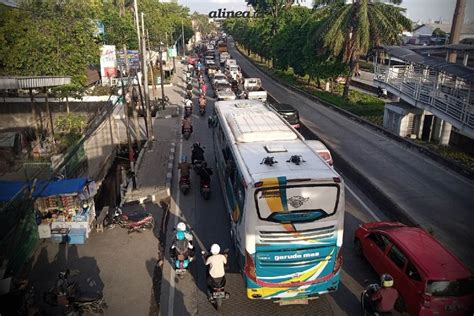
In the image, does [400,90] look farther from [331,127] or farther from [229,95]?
[229,95]

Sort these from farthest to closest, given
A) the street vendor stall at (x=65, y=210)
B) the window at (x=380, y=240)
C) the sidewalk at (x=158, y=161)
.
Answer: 1. the sidewalk at (x=158, y=161)
2. the street vendor stall at (x=65, y=210)
3. the window at (x=380, y=240)

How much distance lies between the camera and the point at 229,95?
1226 inches

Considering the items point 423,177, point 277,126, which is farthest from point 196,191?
point 423,177

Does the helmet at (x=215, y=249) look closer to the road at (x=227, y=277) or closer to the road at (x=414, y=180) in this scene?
the road at (x=227, y=277)

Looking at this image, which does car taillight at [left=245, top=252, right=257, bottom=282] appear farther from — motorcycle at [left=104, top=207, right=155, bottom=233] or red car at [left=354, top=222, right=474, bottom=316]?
motorcycle at [left=104, top=207, right=155, bottom=233]

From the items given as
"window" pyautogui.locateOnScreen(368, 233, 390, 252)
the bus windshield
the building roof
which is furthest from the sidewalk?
the building roof

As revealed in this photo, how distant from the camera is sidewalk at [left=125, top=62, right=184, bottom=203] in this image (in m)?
15.7

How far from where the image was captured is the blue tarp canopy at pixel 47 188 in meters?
11.6

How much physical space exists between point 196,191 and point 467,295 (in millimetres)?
10505

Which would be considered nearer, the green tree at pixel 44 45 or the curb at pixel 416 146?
the curb at pixel 416 146

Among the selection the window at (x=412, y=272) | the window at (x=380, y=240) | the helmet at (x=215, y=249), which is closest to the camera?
the window at (x=412, y=272)

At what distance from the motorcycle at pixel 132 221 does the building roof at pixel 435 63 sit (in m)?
15.3

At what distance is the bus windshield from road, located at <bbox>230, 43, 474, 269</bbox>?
18.1 feet

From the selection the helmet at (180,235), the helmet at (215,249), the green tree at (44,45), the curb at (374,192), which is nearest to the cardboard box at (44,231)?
the helmet at (180,235)
